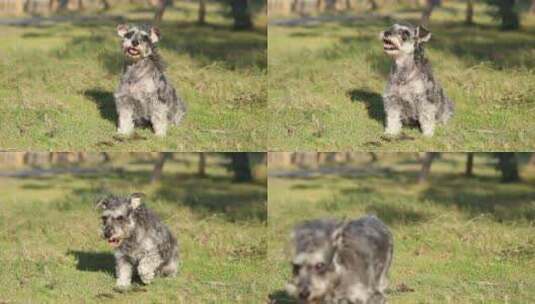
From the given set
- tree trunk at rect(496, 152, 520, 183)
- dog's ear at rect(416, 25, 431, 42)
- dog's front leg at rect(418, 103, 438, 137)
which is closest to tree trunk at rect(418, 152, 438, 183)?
tree trunk at rect(496, 152, 520, 183)

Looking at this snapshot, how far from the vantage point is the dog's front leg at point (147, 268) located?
19266mm

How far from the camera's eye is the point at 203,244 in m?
23.9

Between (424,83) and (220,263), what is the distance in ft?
21.8

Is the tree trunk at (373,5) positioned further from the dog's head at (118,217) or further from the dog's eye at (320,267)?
the dog's eye at (320,267)

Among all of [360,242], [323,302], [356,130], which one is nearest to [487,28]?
[356,130]

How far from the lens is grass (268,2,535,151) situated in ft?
73.9

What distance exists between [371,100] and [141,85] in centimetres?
683

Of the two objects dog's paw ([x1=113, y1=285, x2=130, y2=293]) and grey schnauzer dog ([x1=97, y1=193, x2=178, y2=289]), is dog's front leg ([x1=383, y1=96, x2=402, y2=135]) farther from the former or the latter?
dog's paw ([x1=113, y1=285, x2=130, y2=293])

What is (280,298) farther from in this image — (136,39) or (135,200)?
(136,39)

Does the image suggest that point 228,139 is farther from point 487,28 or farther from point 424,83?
point 487,28

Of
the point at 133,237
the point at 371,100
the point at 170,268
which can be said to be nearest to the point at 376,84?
the point at 371,100

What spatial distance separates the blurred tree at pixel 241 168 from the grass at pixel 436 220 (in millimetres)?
962

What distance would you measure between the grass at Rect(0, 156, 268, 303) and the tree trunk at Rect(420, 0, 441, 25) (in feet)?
29.2

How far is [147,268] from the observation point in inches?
760
